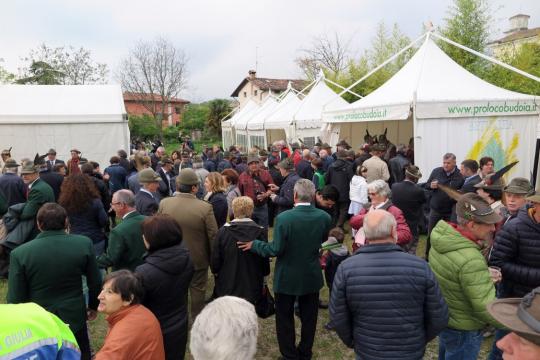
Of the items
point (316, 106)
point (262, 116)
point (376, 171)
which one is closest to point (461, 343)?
point (376, 171)

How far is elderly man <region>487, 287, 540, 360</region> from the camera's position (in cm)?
114

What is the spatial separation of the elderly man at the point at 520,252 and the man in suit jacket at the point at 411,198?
2217mm

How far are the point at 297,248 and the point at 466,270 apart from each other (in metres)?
1.40

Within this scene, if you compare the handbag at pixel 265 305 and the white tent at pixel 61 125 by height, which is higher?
the white tent at pixel 61 125

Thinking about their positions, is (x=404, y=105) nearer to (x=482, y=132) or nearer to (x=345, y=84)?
(x=482, y=132)

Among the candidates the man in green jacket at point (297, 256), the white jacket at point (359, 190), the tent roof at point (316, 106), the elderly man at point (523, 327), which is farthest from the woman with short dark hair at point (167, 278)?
the tent roof at point (316, 106)

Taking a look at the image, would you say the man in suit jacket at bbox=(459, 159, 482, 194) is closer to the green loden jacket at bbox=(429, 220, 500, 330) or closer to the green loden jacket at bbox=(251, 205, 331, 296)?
the green loden jacket at bbox=(251, 205, 331, 296)

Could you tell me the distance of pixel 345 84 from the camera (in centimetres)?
2703

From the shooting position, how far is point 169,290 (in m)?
2.68

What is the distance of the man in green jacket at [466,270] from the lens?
2.42 metres

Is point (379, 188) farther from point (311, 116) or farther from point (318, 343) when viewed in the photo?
point (311, 116)

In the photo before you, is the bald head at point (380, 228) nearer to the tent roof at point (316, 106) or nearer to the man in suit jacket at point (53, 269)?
the man in suit jacket at point (53, 269)

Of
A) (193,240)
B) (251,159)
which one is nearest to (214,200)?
(193,240)

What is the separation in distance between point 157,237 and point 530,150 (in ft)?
28.9
